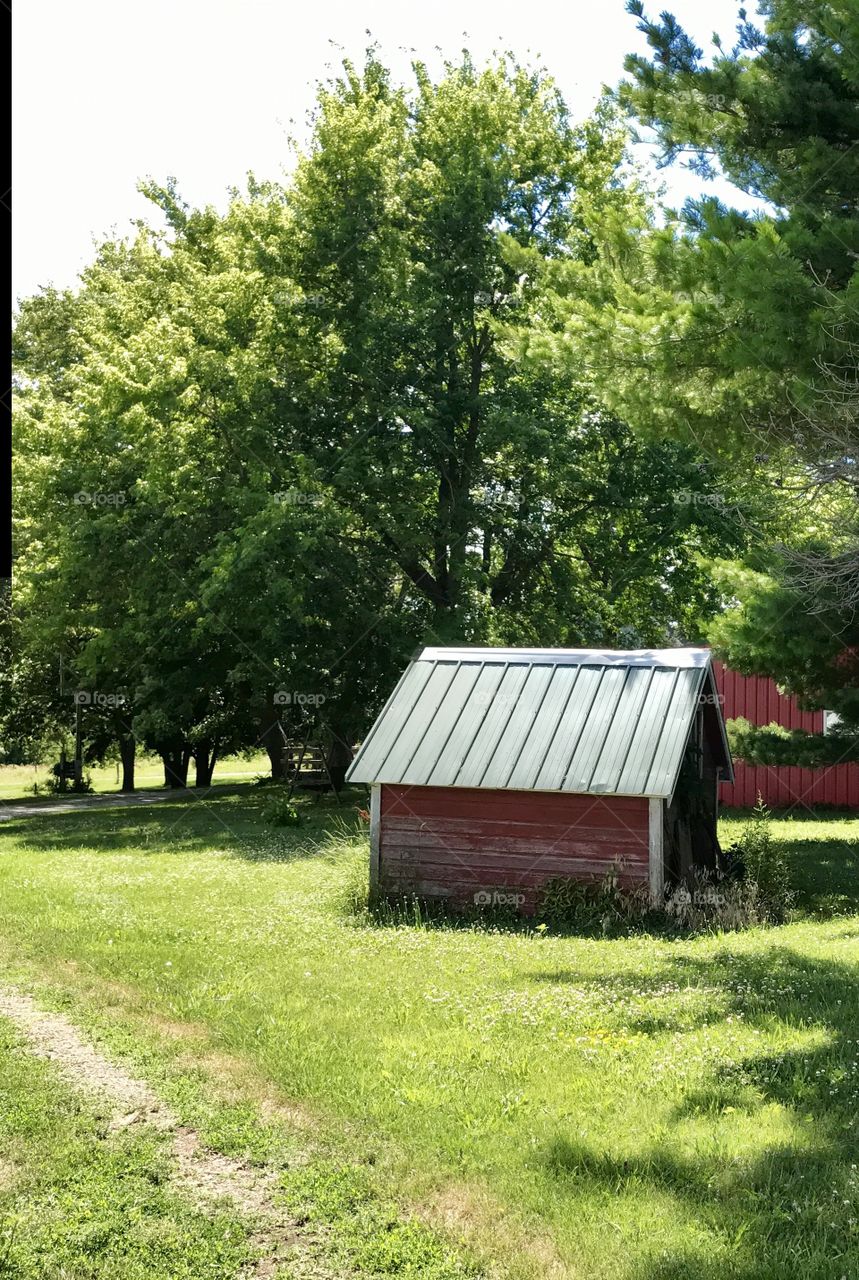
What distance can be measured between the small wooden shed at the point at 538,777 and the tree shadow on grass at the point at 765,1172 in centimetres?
579

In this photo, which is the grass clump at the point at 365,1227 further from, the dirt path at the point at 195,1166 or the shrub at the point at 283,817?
the shrub at the point at 283,817

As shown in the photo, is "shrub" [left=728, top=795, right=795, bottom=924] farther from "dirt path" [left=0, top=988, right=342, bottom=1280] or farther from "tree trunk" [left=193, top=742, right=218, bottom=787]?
"tree trunk" [left=193, top=742, right=218, bottom=787]

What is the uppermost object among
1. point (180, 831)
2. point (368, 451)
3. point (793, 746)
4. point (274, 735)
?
point (368, 451)

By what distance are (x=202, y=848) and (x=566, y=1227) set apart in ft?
53.6

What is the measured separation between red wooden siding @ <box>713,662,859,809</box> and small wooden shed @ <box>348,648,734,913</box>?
476 inches

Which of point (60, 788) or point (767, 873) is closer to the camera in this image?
point (767, 873)

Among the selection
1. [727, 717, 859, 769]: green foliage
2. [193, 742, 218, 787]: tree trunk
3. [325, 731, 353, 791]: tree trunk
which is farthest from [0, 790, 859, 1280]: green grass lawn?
[193, 742, 218, 787]: tree trunk

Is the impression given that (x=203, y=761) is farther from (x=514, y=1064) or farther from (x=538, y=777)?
(x=514, y=1064)

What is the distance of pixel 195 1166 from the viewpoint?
6012 mm

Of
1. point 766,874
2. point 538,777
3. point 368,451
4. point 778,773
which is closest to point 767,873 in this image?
point 766,874

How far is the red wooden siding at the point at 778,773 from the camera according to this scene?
89.8ft

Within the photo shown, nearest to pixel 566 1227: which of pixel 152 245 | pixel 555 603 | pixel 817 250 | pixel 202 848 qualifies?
pixel 817 250

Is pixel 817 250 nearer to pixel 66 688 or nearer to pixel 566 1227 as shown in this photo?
pixel 566 1227

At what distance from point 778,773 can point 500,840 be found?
51.6ft
